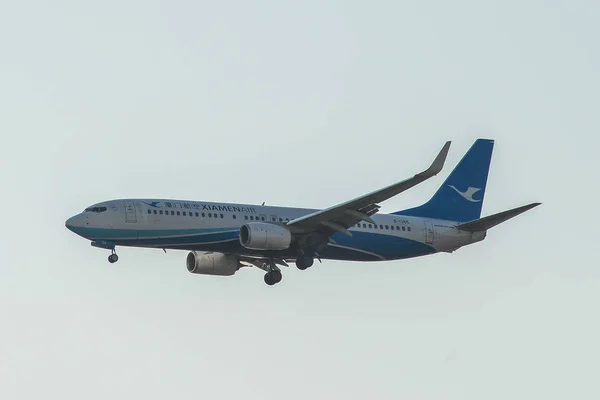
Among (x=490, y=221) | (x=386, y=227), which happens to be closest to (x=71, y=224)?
(x=386, y=227)

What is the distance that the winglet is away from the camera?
58.8 m

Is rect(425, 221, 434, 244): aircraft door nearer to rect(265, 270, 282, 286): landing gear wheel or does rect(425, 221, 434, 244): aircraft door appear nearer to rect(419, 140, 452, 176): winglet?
rect(265, 270, 282, 286): landing gear wheel

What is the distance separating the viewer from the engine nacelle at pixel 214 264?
71.4 m

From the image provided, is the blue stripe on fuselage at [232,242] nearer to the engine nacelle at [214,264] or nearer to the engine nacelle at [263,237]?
the engine nacelle at [263,237]

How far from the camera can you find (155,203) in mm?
65812

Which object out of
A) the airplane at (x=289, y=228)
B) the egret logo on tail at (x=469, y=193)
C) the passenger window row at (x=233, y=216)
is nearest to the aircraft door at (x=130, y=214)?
the airplane at (x=289, y=228)

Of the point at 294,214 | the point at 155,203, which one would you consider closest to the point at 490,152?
the point at 294,214

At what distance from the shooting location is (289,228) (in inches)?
2625

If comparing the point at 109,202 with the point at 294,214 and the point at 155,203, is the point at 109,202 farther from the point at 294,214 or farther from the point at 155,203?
the point at 294,214

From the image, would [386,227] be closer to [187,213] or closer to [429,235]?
[429,235]

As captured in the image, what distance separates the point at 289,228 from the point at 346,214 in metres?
Answer: 2.99

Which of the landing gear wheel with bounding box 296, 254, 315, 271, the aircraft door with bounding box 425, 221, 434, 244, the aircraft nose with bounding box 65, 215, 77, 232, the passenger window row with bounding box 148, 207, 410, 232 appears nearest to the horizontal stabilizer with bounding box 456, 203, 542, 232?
the aircraft door with bounding box 425, 221, 434, 244

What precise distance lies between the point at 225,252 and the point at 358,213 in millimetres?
6715

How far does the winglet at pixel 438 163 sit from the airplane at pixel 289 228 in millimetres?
42
